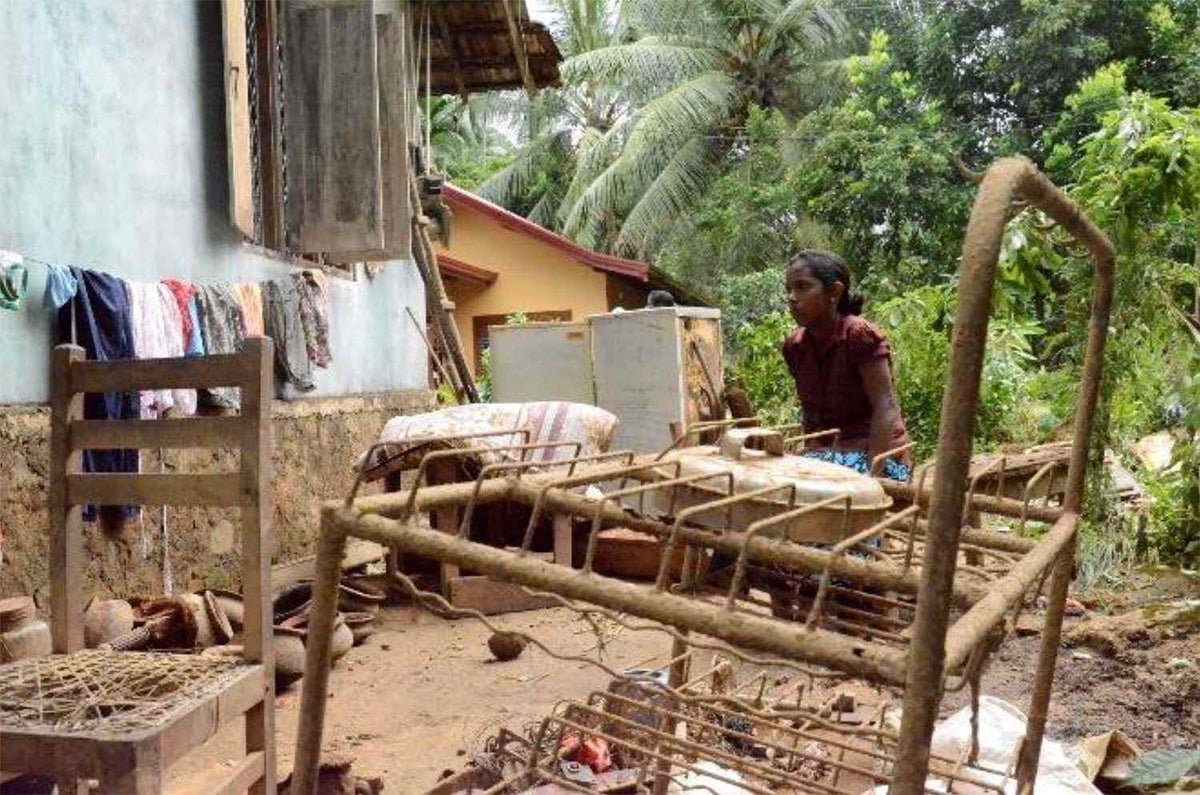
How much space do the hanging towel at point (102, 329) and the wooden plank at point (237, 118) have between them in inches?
44.6

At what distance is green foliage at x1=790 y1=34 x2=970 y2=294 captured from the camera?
12.7 meters

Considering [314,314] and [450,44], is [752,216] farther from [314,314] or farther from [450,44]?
[314,314]

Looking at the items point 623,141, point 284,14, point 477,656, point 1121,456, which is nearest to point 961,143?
point 623,141

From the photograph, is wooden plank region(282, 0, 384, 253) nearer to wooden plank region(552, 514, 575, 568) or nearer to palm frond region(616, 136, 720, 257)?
wooden plank region(552, 514, 575, 568)

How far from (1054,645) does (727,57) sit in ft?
58.8

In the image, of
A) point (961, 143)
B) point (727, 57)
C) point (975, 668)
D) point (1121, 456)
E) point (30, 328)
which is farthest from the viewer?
point (727, 57)

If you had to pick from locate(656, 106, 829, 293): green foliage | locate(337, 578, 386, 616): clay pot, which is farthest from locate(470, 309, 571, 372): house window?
locate(337, 578, 386, 616): clay pot

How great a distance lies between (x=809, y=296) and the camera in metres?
3.49

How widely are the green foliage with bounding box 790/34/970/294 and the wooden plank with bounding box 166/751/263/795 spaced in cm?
1085

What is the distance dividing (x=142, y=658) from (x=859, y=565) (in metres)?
1.75

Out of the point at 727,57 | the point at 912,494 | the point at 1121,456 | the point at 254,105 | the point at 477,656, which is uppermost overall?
the point at 727,57

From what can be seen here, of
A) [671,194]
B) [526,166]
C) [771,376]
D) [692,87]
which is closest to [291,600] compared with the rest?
[771,376]

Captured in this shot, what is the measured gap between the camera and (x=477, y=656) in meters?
4.72

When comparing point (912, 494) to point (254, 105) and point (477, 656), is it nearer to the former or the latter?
point (477, 656)
